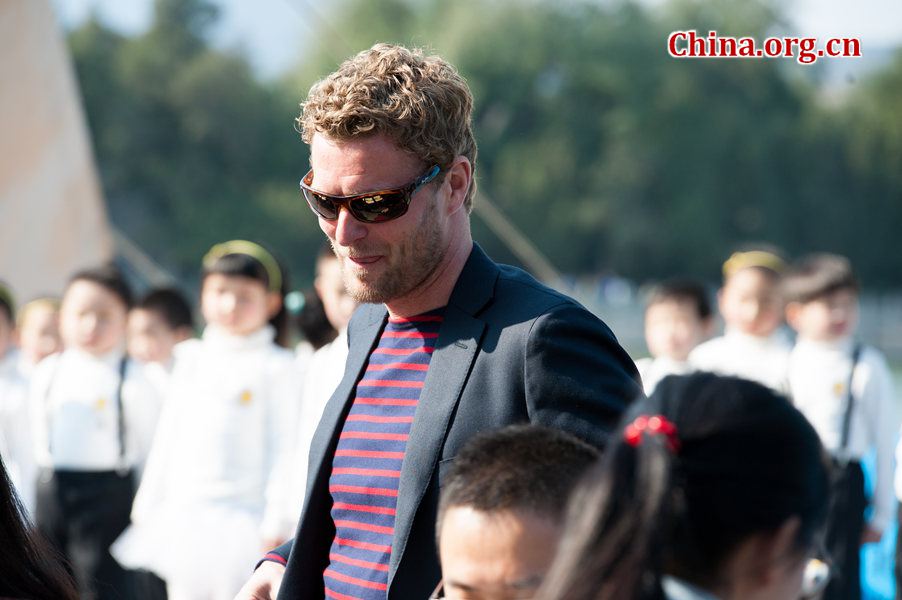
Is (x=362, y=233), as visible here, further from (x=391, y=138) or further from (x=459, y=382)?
(x=459, y=382)

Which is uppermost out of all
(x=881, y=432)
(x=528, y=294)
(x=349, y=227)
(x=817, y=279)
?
(x=349, y=227)

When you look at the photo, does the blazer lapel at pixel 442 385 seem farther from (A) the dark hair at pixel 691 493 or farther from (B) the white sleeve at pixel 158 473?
(B) the white sleeve at pixel 158 473

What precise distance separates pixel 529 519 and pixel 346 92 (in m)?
0.99

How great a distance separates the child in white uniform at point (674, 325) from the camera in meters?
6.32

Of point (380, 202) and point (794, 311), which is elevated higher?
point (380, 202)

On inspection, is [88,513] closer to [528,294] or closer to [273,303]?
[273,303]

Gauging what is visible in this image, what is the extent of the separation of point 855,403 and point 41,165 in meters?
7.05

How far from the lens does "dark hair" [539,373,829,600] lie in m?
1.51

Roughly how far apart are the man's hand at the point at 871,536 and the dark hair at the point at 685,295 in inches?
52.5

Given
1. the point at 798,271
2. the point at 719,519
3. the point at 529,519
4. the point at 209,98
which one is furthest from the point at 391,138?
the point at 209,98

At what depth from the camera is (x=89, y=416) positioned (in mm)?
6215

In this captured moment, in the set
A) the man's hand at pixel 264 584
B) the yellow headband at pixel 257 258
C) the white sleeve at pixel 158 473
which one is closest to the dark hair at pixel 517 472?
the man's hand at pixel 264 584

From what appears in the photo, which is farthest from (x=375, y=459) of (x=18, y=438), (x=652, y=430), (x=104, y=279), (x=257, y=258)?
(x=18, y=438)

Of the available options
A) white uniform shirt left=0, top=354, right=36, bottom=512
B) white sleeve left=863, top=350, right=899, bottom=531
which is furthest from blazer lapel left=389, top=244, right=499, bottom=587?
white uniform shirt left=0, top=354, right=36, bottom=512
